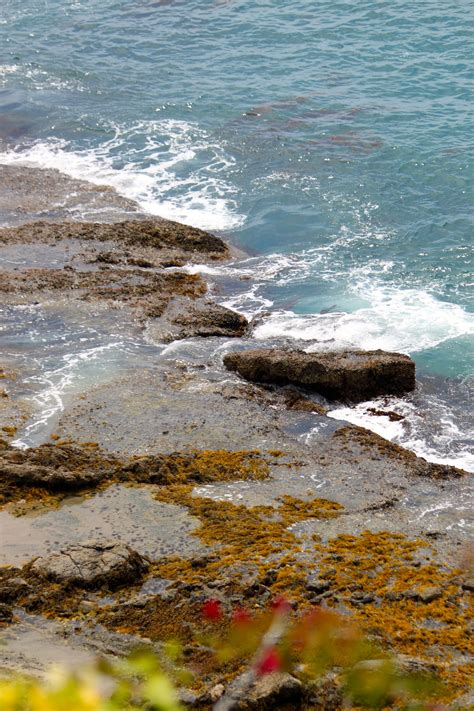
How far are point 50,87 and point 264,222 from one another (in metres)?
16.0

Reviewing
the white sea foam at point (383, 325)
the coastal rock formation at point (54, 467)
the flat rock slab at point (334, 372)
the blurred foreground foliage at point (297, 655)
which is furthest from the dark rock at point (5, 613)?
the white sea foam at point (383, 325)

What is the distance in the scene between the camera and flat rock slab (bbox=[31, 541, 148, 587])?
9.56 meters

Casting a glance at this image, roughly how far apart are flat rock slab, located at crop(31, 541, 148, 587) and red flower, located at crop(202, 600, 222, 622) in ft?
3.41

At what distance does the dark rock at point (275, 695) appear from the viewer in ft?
24.7

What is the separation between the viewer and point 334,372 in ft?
51.1

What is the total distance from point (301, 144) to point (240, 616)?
2233 cm

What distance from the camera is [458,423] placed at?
15.2m

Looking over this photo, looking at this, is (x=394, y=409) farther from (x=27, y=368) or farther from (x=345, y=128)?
(x=345, y=128)

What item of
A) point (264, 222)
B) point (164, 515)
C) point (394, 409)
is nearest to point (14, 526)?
point (164, 515)

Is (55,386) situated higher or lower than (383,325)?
higher

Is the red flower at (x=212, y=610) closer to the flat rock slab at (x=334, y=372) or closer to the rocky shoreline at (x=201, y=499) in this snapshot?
the rocky shoreline at (x=201, y=499)

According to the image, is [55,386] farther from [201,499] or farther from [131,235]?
[131,235]

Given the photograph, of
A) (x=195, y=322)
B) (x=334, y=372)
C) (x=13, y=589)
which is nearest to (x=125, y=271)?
(x=195, y=322)

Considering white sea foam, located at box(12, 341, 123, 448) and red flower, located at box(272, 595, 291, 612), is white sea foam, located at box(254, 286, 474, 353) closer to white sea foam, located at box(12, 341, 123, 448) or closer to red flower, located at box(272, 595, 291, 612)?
white sea foam, located at box(12, 341, 123, 448)
